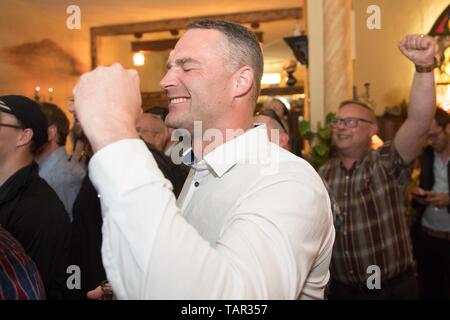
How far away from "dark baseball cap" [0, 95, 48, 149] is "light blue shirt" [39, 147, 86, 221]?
639 mm

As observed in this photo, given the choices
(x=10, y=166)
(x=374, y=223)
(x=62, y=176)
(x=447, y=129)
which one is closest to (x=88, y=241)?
(x=10, y=166)

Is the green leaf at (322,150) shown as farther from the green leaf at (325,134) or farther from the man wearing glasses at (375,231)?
the man wearing glasses at (375,231)

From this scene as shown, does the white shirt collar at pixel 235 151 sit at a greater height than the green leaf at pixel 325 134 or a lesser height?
greater

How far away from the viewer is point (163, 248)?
625 millimetres

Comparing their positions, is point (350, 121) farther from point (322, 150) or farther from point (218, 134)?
point (218, 134)

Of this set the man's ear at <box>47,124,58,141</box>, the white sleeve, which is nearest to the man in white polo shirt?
the white sleeve

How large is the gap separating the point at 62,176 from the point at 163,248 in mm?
2198

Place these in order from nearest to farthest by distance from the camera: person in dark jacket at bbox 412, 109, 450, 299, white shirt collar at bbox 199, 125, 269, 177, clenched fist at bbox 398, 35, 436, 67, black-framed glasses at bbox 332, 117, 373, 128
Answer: white shirt collar at bbox 199, 125, 269, 177 → clenched fist at bbox 398, 35, 436, 67 → black-framed glasses at bbox 332, 117, 373, 128 → person in dark jacket at bbox 412, 109, 450, 299

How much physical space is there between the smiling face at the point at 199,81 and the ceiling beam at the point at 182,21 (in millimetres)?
6232

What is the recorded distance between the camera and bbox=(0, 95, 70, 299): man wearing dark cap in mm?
1605

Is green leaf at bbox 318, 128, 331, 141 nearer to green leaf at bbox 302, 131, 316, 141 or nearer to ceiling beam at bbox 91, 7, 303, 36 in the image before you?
green leaf at bbox 302, 131, 316, 141

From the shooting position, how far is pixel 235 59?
3.51 feet

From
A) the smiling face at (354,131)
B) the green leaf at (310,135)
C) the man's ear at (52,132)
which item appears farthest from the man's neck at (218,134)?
the green leaf at (310,135)

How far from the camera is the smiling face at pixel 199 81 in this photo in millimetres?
1029
